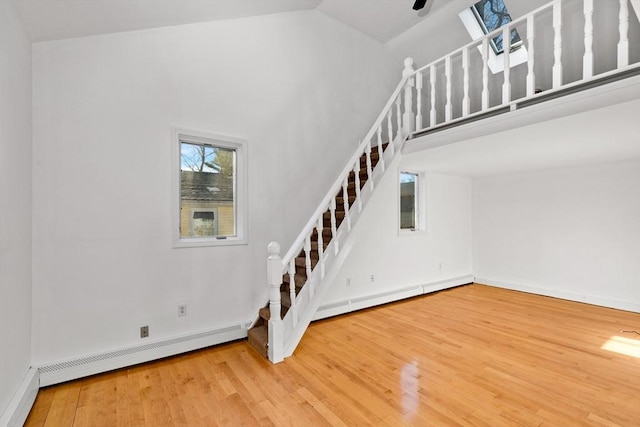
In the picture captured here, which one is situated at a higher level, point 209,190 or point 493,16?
point 493,16

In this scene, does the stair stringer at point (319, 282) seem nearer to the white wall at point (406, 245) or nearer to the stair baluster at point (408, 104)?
the white wall at point (406, 245)

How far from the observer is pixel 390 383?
2207 mm

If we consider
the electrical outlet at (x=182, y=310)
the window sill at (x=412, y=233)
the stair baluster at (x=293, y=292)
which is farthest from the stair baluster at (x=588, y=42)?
the electrical outlet at (x=182, y=310)

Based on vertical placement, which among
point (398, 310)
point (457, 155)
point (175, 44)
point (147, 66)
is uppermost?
point (175, 44)

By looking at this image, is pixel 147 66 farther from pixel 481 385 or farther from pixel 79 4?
pixel 481 385

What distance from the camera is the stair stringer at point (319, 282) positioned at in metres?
2.75

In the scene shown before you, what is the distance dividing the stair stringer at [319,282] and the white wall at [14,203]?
6.08ft

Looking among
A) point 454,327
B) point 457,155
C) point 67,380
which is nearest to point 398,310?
point 454,327

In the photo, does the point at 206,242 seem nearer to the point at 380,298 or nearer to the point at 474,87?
the point at 380,298

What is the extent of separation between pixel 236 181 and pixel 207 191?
320 mm

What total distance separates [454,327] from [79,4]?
174 inches

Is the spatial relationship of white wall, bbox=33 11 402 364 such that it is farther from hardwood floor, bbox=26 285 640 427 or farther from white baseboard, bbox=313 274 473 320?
white baseboard, bbox=313 274 473 320

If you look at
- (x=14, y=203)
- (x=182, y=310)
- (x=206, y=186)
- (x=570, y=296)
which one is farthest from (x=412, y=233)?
(x=14, y=203)

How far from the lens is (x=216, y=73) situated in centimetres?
304
